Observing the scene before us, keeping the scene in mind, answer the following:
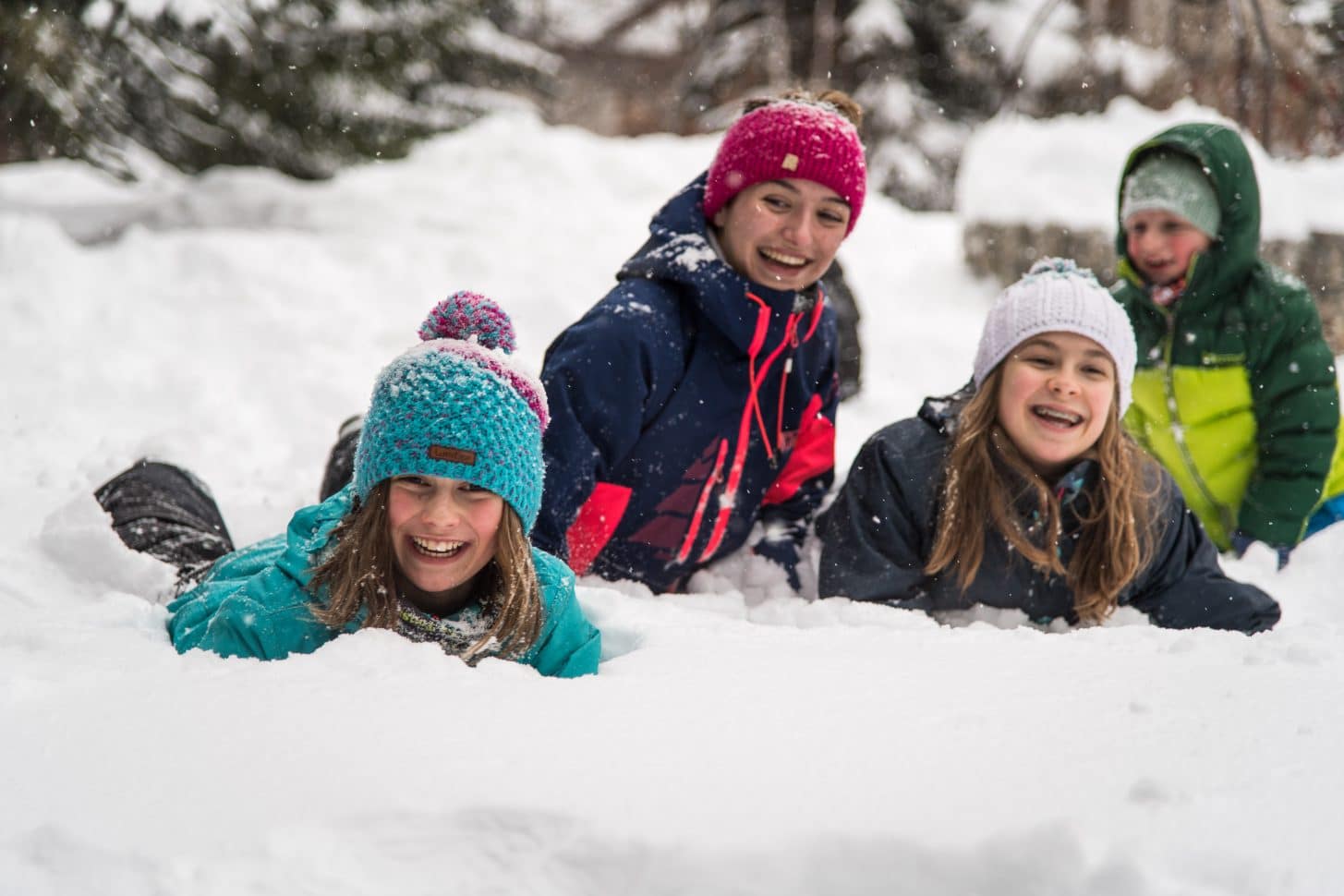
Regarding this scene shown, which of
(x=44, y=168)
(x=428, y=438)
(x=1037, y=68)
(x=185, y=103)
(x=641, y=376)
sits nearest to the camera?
(x=428, y=438)

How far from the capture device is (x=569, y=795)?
5.42 feet

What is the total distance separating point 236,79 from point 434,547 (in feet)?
20.1

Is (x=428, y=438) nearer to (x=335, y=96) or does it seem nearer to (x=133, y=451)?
(x=133, y=451)

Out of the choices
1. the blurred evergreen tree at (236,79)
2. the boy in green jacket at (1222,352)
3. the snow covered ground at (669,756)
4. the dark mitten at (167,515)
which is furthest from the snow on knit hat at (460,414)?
the blurred evergreen tree at (236,79)

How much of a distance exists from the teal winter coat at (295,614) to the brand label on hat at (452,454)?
334mm

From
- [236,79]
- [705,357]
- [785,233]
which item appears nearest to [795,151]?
[785,233]

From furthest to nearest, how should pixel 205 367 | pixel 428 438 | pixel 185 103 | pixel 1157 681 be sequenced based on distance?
1. pixel 185 103
2. pixel 205 367
3. pixel 428 438
4. pixel 1157 681

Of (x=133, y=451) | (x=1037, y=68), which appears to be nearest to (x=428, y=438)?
(x=133, y=451)

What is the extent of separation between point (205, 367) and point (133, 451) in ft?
4.88

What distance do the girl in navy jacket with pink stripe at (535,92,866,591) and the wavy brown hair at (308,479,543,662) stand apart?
0.75 metres

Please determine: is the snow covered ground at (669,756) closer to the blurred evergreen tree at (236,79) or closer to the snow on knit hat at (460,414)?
the snow on knit hat at (460,414)

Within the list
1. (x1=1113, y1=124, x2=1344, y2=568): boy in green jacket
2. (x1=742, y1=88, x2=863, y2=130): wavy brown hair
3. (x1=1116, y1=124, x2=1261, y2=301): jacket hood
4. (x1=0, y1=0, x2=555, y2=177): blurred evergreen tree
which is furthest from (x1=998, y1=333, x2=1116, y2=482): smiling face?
(x1=0, y1=0, x2=555, y2=177): blurred evergreen tree

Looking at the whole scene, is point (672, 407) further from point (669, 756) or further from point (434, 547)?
point (669, 756)

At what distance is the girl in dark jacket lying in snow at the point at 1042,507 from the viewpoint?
330 cm
